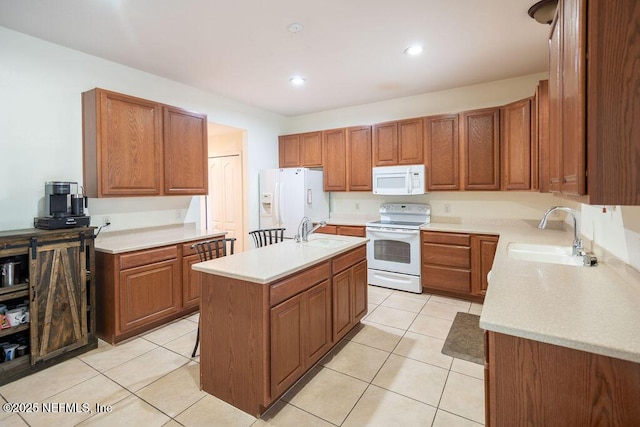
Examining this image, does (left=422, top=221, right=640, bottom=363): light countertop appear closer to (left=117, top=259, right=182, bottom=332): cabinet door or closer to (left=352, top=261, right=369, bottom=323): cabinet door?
(left=352, top=261, right=369, bottom=323): cabinet door

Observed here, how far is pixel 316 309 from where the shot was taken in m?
2.22

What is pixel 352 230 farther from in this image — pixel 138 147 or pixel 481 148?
pixel 138 147

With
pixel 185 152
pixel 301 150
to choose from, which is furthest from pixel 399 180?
pixel 185 152

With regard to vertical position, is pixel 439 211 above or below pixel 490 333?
above

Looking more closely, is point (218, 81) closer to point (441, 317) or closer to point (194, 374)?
point (194, 374)

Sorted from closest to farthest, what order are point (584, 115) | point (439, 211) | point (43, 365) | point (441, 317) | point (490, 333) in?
point (584, 115) < point (490, 333) < point (43, 365) < point (441, 317) < point (439, 211)

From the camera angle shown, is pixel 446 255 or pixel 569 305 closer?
pixel 569 305

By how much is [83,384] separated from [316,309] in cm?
170

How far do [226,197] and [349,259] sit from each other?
3123 mm

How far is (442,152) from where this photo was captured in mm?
3965

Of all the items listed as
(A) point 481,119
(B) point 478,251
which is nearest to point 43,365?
(B) point 478,251

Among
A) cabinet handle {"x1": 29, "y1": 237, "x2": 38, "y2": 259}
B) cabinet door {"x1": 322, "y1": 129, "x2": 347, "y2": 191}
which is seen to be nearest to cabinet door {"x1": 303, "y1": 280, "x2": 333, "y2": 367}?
cabinet handle {"x1": 29, "y1": 237, "x2": 38, "y2": 259}

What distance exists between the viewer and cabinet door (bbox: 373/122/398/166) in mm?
4268

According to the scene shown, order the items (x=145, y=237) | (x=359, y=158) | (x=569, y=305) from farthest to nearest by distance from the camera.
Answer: (x=359, y=158) < (x=145, y=237) < (x=569, y=305)
